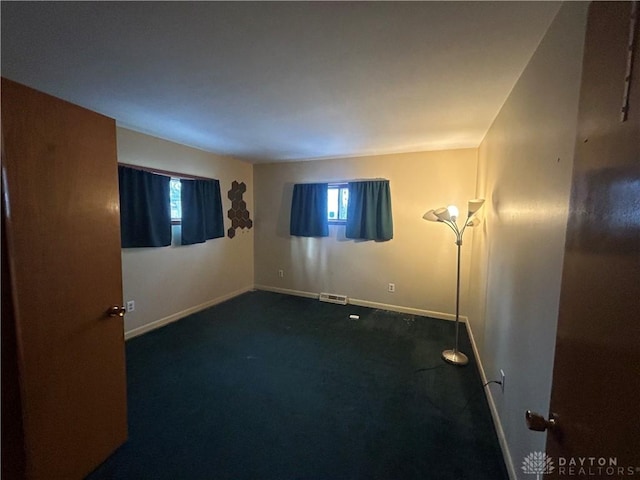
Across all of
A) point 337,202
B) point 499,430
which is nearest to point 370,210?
point 337,202

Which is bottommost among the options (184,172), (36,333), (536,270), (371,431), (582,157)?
(371,431)

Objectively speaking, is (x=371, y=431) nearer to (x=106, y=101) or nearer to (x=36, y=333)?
(x=36, y=333)

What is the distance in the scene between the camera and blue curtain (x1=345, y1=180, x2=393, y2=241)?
3.80m

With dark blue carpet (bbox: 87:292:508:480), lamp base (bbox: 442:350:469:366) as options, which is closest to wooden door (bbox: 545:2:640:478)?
dark blue carpet (bbox: 87:292:508:480)

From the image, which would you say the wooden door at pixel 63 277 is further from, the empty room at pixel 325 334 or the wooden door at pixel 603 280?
the wooden door at pixel 603 280

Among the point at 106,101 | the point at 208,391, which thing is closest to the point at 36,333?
the point at 208,391

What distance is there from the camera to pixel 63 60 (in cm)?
153

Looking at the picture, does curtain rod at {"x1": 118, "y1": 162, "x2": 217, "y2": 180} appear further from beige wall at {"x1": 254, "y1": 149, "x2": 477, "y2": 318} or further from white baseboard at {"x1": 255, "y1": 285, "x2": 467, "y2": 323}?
white baseboard at {"x1": 255, "y1": 285, "x2": 467, "y2": 323}

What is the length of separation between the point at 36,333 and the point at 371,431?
1858 millimetres

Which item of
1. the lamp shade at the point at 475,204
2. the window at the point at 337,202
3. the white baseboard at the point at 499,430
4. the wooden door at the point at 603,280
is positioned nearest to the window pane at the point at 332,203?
the window at the point at 337,202

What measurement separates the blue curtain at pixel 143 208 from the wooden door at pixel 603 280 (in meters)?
3.40

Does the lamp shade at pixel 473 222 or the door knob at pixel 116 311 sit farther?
the lamp shade at pixel 473 222

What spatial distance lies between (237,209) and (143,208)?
1.61 m

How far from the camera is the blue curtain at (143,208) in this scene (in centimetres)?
284
